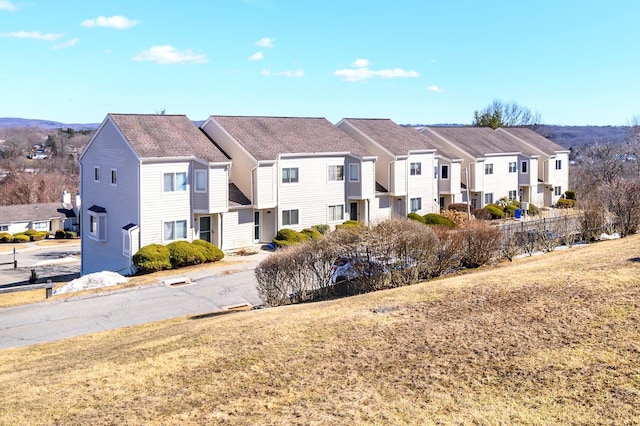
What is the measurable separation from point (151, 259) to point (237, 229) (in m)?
6.69

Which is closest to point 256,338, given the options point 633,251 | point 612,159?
point 633,251

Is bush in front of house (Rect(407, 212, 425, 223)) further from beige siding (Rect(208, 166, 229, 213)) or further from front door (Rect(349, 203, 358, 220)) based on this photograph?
beige siding (Rect(208, 166, 229, 213))

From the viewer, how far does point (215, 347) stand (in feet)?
Result: 44.6

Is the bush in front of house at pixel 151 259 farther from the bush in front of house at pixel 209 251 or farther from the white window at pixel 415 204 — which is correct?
the white window at pixel 415 204

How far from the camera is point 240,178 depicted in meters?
36.8

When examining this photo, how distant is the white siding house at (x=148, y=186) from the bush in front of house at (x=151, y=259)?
120cm

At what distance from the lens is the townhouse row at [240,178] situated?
3300 cm

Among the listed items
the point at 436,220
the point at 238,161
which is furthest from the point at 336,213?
the point at 238,161

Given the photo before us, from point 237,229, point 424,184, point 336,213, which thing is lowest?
point 237,229

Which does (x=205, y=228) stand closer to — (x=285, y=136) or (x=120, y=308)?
(x=285, y=136)

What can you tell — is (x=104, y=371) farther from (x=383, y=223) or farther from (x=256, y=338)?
(x=383, y=223)

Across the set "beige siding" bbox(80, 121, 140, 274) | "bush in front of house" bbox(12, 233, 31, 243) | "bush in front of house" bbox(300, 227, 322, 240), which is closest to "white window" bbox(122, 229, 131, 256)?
"beige siding" bbox(80, 121, 140, 274)

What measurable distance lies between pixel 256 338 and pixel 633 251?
47.4 feet

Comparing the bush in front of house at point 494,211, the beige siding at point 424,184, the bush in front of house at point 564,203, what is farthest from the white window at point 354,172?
the bush in front of house at point 564,203
